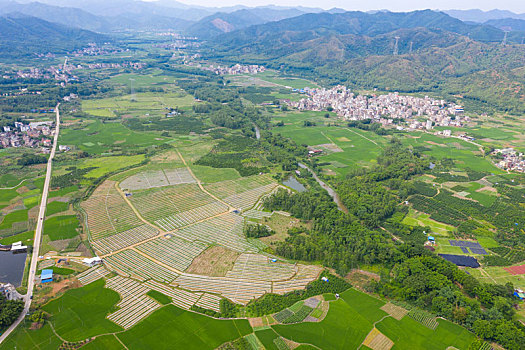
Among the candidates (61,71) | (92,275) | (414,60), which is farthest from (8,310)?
(414,60)

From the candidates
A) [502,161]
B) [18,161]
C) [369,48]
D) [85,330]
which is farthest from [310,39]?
[85,330]

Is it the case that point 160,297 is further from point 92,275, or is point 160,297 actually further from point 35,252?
point 35,252

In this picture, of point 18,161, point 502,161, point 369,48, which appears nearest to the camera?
point 18,161

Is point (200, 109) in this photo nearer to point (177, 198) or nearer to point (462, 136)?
point (177, 198)

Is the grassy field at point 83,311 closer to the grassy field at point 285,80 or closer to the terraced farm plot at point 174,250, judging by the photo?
the terraced farm plot at point 174,250

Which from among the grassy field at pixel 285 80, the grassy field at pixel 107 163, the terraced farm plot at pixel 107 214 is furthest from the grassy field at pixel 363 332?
the grassy field at pixel 285 80

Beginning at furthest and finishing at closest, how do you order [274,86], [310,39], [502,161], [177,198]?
[310,39] < [274,86] < [502,161] < [177,198]

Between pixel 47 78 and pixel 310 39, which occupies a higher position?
pixel 310 39

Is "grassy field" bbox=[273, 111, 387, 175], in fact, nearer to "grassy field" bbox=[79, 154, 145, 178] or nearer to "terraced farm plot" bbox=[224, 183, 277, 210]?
"terraced farm plot" bbox=[224, 183, 277, 210]
